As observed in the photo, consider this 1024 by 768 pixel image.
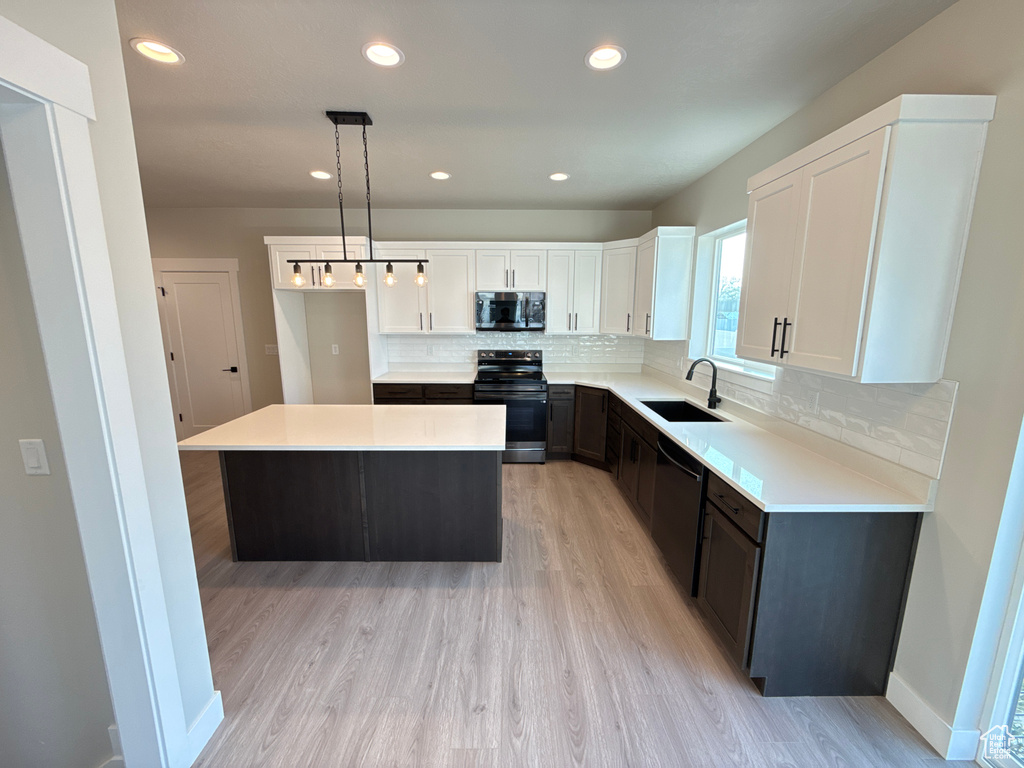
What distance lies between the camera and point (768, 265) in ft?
6.35

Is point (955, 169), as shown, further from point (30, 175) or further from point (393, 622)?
point (393, 622)

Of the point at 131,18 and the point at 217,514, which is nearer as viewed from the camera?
the point at 131,18

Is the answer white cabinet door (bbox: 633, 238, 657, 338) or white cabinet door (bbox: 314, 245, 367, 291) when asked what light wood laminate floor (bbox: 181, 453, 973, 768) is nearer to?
Answer: white cabinet door (bbox: 633, 238, 657, 338)

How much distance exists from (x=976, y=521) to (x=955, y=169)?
1.19 meters

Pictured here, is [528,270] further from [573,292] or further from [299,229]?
[299,229]

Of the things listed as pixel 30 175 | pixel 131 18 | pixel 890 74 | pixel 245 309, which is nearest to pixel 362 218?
pixel 245 309

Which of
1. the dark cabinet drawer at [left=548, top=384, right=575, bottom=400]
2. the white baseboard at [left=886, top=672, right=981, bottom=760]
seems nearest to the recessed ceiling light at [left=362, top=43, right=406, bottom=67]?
the dark cabinet drawer at [left=548, top=384, right=575, bottom=400]

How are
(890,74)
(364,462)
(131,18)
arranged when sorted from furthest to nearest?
(364,462) < (890,74) < (131,18)

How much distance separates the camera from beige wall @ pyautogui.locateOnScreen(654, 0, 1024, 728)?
125 cm

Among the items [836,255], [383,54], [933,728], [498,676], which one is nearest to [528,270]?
[383,54]

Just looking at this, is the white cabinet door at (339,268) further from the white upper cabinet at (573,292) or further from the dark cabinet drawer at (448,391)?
the white upper cabinet at (573,292)

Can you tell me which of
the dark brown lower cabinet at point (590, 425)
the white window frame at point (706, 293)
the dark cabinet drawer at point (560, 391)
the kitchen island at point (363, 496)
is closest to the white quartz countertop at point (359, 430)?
the kitchen island at point (363, 496)

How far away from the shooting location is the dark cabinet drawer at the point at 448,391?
4.16 meters

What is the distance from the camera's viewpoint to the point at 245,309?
4.48m
